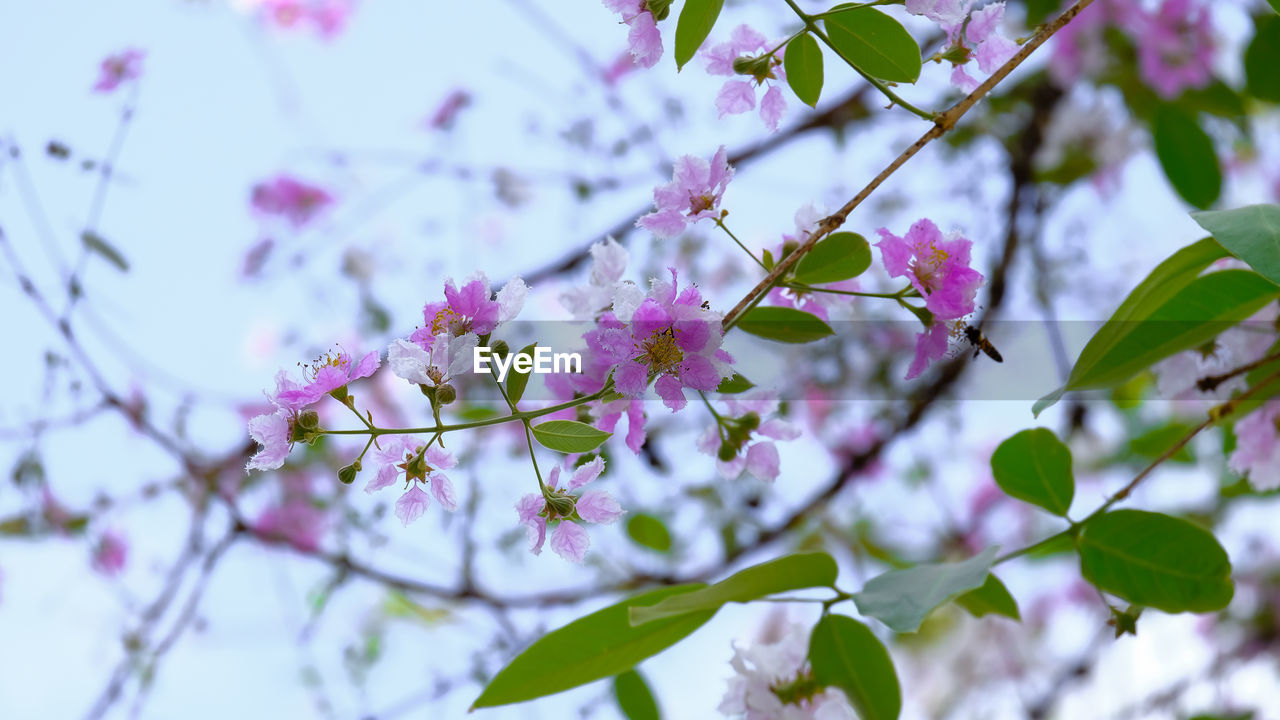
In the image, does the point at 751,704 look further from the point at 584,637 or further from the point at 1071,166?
the point at 1071,166

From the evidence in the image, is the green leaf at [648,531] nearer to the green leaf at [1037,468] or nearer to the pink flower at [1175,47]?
the green leaf at [1037,468]

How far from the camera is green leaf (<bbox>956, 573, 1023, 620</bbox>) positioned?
615mm

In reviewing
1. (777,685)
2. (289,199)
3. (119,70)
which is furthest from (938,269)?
(289,199)

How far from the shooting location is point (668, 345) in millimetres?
466

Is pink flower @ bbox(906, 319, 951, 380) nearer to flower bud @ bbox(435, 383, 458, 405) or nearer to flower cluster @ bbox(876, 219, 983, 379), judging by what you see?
flower cluster @ bbox(876, 219, 983, 379)

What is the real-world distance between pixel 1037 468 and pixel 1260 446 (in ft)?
0.76

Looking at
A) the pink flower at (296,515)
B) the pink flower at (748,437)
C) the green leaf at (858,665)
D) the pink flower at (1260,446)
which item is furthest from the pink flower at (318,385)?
the pink flower at (296,515)

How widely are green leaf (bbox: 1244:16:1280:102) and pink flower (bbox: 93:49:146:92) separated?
4.13 feet

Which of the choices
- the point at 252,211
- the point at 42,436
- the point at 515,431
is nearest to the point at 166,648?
the point at 42,436

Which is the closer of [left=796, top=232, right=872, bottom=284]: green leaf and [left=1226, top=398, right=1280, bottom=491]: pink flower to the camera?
[left=796, top=232, right=872, bottom=284]: green leaf

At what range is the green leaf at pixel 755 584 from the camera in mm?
487

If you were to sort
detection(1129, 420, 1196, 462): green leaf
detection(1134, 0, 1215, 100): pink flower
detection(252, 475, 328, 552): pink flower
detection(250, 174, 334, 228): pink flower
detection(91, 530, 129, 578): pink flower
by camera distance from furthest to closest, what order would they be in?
detection(250, 174, 334, 228): pink flower → detection(252, 475, 328, 552): pink flower → detection(91, 530, 129, 578): pink flower → detection(1134, 0, 1215, 100): pink flower → detection(1129, 420, 1196, 462): green leaf

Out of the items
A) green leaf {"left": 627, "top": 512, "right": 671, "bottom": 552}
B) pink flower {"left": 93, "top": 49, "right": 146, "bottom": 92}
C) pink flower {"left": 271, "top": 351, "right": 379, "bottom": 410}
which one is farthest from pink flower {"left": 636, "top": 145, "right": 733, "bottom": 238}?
pink flower {"left": 93, "top": 49, "right": 146, "bottom": 92}

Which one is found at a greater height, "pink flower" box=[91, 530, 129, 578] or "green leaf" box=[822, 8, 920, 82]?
"pink flower" box=[91, 530, 129, 578]
